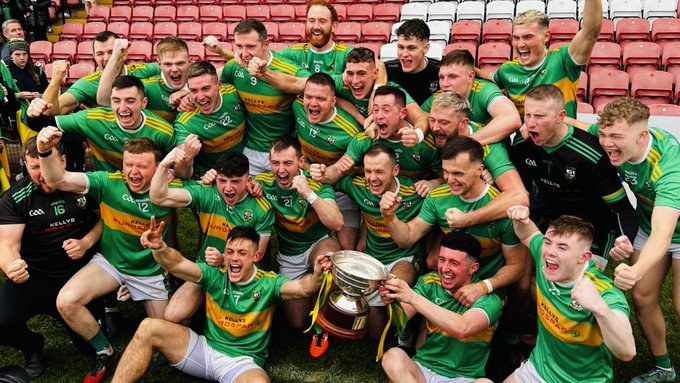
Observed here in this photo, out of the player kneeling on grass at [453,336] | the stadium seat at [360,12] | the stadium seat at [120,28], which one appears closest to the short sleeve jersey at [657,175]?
the player kneeling on grass at [453,336]

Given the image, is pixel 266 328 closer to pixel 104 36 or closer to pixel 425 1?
pixel 104 36

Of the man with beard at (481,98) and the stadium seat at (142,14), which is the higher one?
the stadium seat at (142,14)

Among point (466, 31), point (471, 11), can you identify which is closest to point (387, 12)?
point (471, 11)

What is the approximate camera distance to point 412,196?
5.40m

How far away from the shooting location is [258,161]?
6.35m

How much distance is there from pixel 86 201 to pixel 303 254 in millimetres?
1983

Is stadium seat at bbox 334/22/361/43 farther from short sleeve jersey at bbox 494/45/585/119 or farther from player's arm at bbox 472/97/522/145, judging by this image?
player's arm at bbox 472/97/522/145

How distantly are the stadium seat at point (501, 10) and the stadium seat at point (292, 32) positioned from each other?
3.82 meters

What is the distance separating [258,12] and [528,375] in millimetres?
11105

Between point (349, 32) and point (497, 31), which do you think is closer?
point (497, 31)

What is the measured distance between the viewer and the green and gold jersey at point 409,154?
17.8 feet

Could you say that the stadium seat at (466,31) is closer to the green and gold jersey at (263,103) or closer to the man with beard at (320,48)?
the man with beard at (320,48)

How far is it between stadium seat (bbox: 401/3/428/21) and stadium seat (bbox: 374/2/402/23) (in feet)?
0.61

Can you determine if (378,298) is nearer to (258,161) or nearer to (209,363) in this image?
(209,363)
